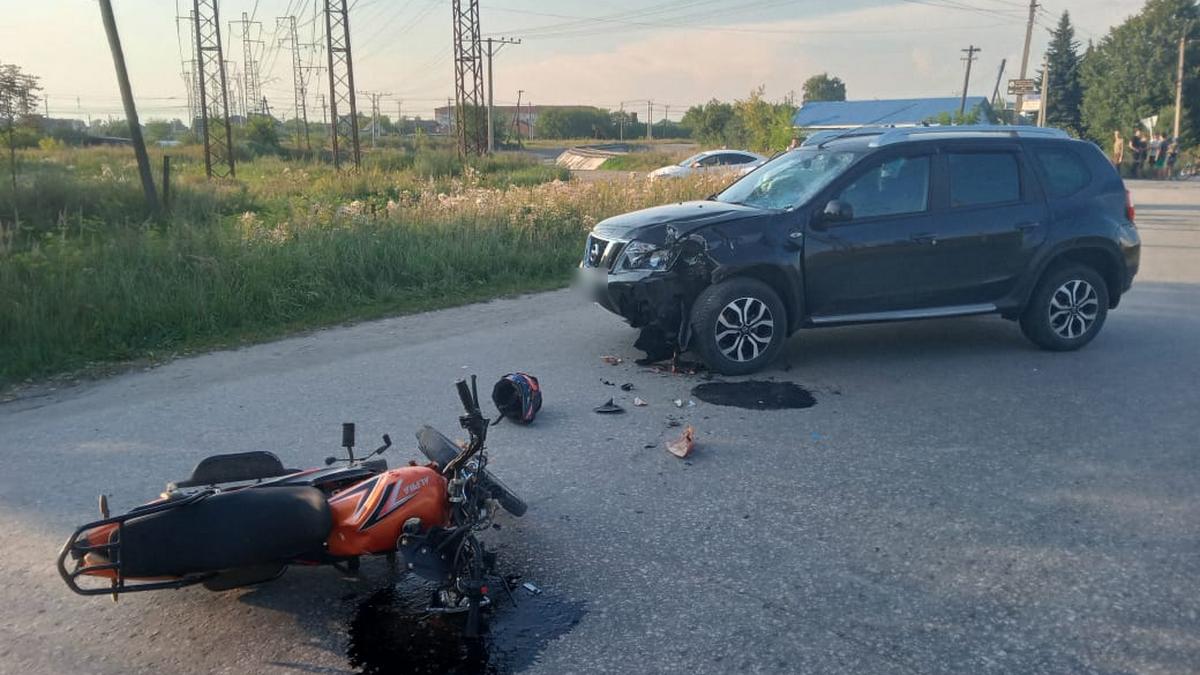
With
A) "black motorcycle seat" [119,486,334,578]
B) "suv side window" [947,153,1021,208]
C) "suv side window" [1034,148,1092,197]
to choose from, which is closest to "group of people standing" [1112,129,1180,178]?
"suv side window" [1034,148,1092,197]

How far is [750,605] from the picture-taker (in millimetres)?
3959

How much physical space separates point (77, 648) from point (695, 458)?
3.34m

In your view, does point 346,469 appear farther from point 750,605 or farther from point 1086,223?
point 1086,223

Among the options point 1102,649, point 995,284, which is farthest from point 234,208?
point 1102,649

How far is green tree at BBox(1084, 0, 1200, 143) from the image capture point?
191 feet

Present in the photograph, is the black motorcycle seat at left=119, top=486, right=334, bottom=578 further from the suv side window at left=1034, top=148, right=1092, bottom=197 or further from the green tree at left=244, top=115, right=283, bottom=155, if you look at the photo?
the green tree at left=244, top=115, right=283, bottom=155

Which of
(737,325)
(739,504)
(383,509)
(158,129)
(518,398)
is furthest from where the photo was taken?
(158,129)

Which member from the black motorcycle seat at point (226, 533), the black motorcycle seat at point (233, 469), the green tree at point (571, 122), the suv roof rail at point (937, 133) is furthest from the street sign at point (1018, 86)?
the green tree at point (571, 122)

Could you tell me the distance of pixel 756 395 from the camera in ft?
22.9

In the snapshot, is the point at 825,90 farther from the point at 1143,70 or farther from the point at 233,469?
the point at 233,469

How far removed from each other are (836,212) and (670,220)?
52.2 inches

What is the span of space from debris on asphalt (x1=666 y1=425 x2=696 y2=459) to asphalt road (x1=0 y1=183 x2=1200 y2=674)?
60mm

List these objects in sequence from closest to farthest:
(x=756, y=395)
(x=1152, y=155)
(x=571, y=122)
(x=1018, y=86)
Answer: (x=756, y=395)
(x=1018, y=86)
(x=1152, y=155)
(x=571, y=122)

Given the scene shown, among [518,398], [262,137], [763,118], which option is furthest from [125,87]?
[262,137]
